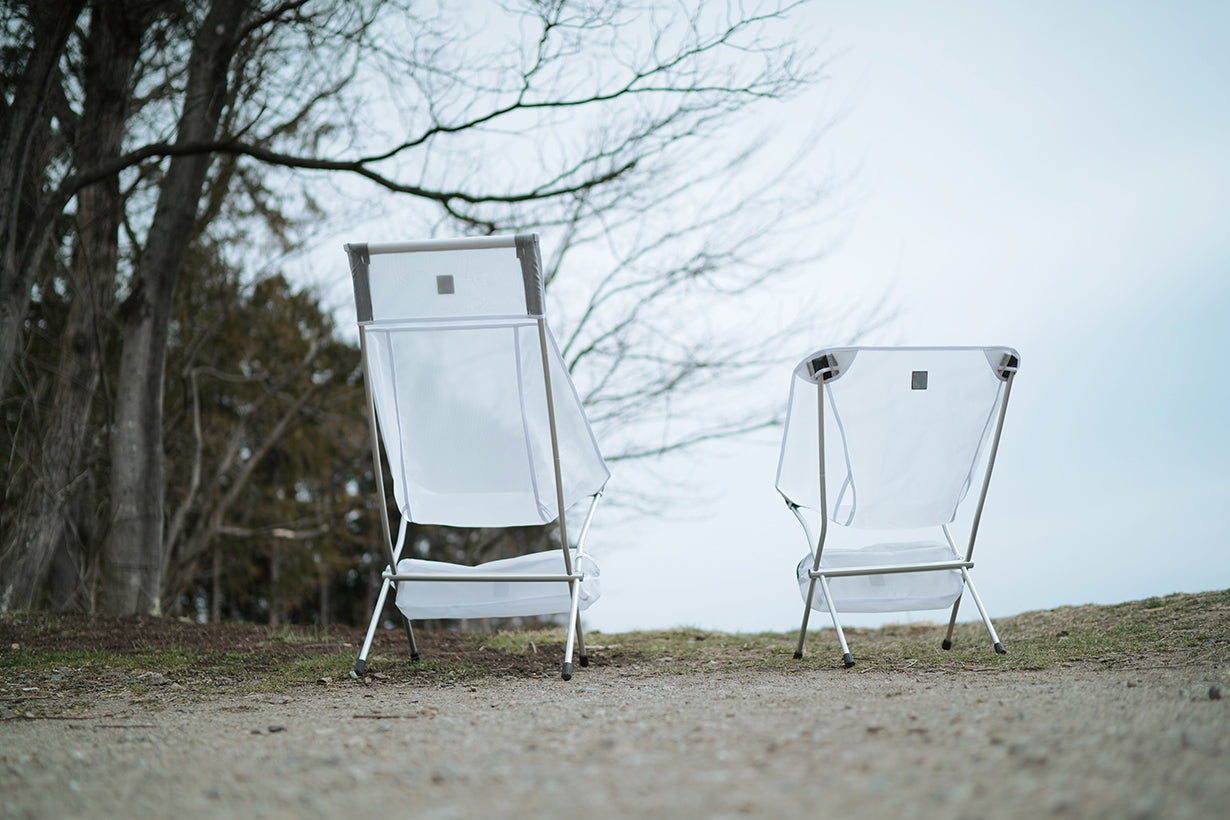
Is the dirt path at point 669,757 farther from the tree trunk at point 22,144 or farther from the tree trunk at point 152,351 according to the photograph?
the tree trunk at point 152,351

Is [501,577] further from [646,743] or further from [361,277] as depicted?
[646,743]

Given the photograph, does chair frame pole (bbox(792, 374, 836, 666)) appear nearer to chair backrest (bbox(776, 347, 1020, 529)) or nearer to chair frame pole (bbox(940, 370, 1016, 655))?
chair backrest (bbox(776, 347, 1020, 529))

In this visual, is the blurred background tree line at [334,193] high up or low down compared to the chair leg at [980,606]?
up

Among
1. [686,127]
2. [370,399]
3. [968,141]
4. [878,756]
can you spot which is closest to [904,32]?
[968,141]

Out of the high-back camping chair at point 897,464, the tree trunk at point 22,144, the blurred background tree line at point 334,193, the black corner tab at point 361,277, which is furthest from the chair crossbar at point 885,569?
the tree trunk at point 22,144

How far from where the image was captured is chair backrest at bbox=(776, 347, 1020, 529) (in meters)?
3.79

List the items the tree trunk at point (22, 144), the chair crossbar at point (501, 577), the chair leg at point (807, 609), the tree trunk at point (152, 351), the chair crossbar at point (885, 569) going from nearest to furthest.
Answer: the chair crossbar at point (501, 577), the chair crossbar at point (885, 569), the chair leg at point (807, 609), the tree trunk at point (22, 144), the tree trunk at point (152, 351)

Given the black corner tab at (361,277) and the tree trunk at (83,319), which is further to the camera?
the tree trunk at (83,319)

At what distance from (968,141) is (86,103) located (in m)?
6.76

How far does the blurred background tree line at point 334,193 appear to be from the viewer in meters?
5.88

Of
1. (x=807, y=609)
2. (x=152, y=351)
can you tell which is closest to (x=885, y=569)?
(x=807, y=609)

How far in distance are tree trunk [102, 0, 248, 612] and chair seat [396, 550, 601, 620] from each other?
12.4 feet

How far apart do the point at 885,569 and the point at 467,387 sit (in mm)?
1869

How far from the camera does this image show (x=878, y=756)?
150 cm
